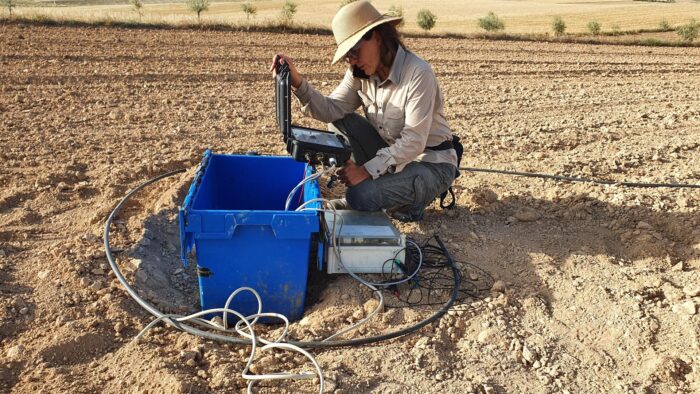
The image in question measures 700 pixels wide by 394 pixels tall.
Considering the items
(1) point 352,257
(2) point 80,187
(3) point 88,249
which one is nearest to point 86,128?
(2) point 80,187

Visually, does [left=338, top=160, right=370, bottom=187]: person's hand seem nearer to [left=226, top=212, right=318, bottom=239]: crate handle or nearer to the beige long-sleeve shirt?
Answer: the beige long-sleeve shirt

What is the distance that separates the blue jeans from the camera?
3631mm

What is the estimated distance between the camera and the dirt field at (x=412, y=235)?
107 inches

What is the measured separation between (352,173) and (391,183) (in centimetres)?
31

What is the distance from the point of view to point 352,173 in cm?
344

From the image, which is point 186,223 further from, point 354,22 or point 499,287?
point 499,287

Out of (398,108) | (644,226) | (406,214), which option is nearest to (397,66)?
(398,108)

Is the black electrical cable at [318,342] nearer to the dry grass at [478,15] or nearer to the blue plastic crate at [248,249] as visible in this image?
the blue plastic crate at [248,249]

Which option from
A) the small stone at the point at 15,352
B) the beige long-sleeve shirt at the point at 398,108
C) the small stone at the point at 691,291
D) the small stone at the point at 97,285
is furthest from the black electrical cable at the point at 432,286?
the small stone at the point at 15,352

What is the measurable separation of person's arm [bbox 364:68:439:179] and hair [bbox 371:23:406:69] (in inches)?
7.3

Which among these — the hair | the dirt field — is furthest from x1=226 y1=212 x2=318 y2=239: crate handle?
the hair

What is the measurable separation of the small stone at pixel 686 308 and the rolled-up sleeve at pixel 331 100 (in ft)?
7.25

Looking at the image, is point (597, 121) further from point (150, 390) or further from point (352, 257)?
point (150, 390)

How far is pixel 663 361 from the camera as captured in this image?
2.77 meters
